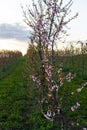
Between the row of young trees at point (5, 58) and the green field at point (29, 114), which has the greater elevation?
Result: the row of young trees at point (5, 58)

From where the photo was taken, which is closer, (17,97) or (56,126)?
(56,126)

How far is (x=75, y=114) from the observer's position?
1802 cm

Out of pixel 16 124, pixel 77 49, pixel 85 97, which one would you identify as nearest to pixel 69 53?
pixel 77 49

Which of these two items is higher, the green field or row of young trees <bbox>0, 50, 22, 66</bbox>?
row of young trees <bbox>0, 50, 22, 66</bbox>

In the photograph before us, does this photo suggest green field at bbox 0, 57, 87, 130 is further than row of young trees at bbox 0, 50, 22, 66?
No

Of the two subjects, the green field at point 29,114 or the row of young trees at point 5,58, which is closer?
the green field at point 29,114

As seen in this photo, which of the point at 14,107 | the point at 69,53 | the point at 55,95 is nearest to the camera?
the point at 55,95

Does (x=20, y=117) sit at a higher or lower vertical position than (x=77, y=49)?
lower

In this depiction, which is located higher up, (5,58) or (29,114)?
(5,58)

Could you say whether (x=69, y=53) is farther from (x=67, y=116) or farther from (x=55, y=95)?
(x=55, y=95)

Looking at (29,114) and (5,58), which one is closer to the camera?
(29,114)

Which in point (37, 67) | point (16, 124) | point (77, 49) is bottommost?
point (16, 124)

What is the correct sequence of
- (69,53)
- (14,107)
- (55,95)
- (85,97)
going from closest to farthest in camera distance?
(55,95) → (14,107) → (85,97) → (69,53)

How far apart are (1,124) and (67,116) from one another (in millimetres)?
3081
